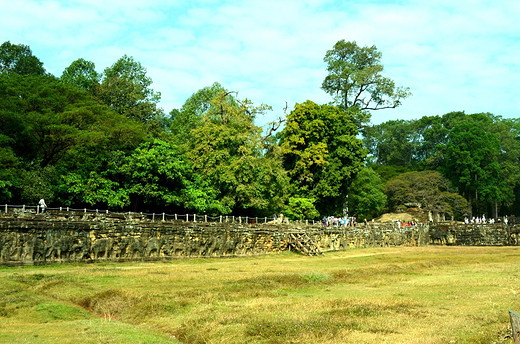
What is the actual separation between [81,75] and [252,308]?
53980 mm

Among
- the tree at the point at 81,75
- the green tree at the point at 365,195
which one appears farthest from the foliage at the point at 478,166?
the tree at the point at 81,75

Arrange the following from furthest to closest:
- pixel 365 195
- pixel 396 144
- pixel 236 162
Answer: pixel 396 144 < pixel 365 195 < pixel 236 162

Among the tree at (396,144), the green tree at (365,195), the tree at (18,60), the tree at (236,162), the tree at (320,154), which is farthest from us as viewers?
the tree at (396,144)

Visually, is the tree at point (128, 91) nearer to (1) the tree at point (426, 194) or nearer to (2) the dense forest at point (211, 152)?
(2) the dense forest at point (211, 152)

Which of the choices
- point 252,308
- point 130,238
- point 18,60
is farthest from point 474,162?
point 252,308

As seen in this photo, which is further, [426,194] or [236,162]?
[426,194]

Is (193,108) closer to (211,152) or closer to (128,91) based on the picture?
(128,91)

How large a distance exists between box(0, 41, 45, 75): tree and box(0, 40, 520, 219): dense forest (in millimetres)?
A: 170

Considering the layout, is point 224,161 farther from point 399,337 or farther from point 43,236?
point 399,337

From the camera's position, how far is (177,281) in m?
21.4

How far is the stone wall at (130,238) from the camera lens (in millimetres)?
27141

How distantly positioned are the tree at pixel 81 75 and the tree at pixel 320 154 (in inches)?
979

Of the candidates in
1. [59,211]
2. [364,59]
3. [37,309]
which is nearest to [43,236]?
[59,211]

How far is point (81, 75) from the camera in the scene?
61.7 meters
